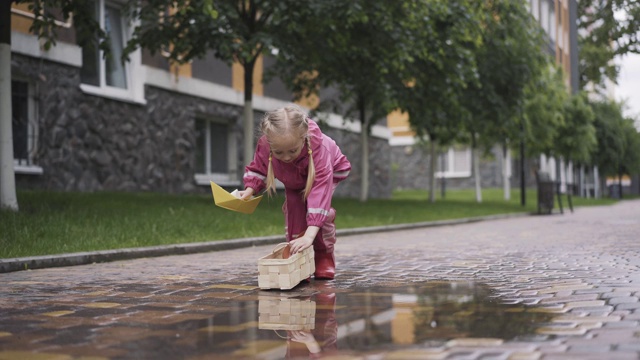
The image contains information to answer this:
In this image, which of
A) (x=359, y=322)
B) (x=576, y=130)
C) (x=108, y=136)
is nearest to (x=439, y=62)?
(x=108, y=136)

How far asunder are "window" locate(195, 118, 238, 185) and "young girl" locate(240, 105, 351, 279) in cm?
1455

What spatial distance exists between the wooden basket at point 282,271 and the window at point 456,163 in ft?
139

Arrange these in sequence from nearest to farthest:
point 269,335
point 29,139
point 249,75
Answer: point 269,335 < point 29,139 < point 249,75

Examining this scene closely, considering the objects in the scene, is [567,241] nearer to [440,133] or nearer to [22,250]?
[22,250]

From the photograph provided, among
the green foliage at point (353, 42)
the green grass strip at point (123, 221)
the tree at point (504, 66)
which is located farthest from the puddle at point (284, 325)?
the tree at point (504, 66)

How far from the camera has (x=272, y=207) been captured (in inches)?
696

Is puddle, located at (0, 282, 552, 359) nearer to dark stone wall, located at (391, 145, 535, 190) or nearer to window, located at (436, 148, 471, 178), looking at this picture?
dark stone wall, located at (391, 145, 535, 190)

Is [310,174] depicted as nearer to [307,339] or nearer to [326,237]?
[326,237]

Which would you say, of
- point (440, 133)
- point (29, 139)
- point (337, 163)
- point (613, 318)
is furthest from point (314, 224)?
point (440, 133)

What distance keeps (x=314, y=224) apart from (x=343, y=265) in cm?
236

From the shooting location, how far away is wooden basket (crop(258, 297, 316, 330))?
427 cm

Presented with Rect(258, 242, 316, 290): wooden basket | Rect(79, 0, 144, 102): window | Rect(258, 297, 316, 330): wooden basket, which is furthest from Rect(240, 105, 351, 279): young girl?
Rect(79, 0, 144, 102): window

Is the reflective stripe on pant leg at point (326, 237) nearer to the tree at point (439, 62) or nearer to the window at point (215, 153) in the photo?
the tree at point (439, 62)

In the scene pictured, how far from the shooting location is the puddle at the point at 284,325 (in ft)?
12.0
